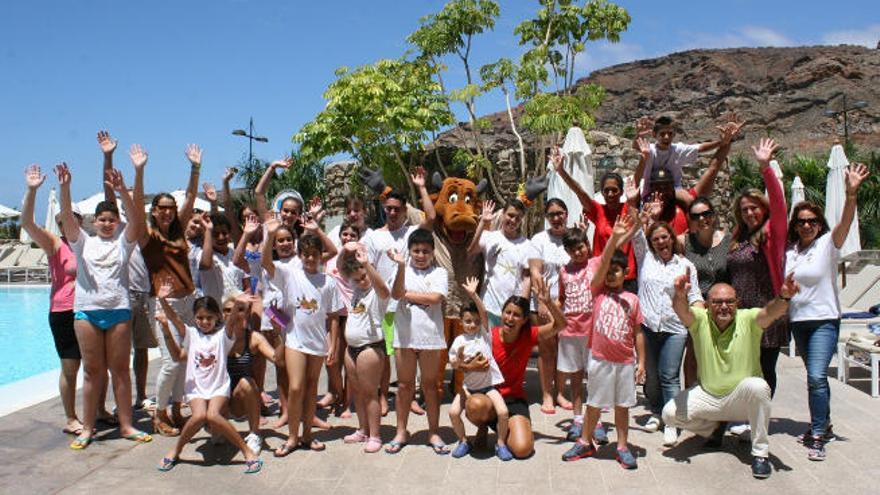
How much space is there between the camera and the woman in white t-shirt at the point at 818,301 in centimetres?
488

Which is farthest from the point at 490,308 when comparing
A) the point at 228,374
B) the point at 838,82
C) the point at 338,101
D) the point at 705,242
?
the point at 838,82

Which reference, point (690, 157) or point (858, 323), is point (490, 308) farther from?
point (858, 323)

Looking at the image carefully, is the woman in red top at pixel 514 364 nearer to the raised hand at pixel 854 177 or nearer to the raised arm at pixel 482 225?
the raised arm at pixel 482 225

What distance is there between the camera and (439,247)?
6.23 metres

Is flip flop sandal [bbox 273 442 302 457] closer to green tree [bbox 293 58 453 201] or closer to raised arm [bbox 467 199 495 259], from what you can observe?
raised arm [bbox 467 199 495 259]

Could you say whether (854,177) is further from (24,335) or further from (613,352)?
(24,335)

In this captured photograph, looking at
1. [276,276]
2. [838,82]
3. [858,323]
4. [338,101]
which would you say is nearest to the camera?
[276,276]

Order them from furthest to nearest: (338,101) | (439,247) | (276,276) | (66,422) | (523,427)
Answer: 1. (338,101)
2. (439,247)
3. (66,422)
4. (276,276)
5. (523,427)

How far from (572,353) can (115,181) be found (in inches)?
141

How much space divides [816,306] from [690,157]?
185 cm

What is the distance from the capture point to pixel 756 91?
230 feet

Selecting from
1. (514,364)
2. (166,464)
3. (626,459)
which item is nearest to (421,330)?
(514,364)

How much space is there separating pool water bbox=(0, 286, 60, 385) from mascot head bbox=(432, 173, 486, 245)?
8234 millimetres

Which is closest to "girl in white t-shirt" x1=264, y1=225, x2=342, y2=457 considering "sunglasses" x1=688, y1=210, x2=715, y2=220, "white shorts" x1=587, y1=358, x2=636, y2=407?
"white shorts" x1=587, y1=358, x2=636, y2=407
